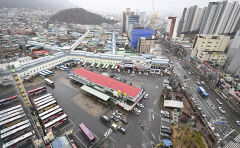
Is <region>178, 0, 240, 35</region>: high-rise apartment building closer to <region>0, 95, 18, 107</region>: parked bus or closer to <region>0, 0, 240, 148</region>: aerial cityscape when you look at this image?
<region>0, 0, 240, 148</region>: aerial cityscape

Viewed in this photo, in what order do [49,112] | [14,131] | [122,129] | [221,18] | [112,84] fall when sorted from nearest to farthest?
[14,131], [122,129], [49,112], [112,84], [221,18]

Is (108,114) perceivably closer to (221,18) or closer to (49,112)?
(49,112)

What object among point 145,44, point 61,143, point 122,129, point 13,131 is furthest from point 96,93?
point 145,44

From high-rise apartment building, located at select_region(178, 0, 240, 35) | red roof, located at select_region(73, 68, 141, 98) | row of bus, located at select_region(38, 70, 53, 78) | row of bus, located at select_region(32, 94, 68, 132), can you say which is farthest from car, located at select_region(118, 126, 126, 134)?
high-rise apartment building, located at select_region(178, 0, 240, 35)

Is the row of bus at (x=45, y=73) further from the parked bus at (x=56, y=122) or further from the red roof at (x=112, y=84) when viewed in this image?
the parked bus at (x=56, y=122)

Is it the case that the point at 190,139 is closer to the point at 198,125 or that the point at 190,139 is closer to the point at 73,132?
the point at 198,125
